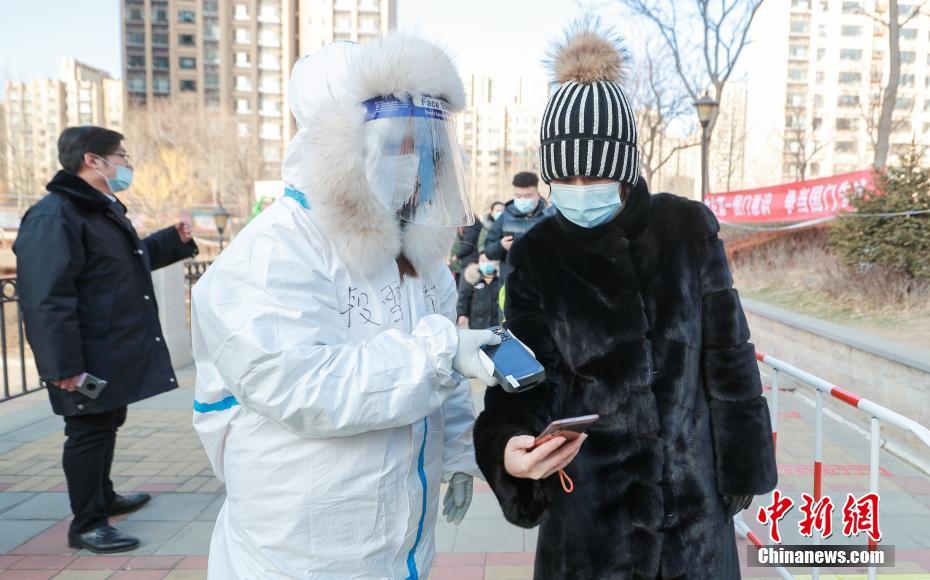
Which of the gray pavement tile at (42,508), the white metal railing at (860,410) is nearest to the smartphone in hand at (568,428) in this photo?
the white metal railing at (860,410)

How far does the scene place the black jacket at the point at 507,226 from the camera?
628cm

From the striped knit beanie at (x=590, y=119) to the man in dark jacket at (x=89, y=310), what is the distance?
2492mm

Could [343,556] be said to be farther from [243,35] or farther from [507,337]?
[243,35]

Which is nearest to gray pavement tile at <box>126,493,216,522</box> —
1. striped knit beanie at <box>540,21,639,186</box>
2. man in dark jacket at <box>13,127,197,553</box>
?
man in dark jacket at <box>13,127,197,553</box>

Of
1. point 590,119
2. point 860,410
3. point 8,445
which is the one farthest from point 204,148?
point 590,119

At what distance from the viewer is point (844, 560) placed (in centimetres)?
231

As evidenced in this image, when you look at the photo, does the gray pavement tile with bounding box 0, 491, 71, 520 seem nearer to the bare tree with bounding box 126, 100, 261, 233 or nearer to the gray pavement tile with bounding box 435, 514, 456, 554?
the gray pavement tile with bounding box 435, 514, 456, 554

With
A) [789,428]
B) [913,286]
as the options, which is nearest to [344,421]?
[789,428]

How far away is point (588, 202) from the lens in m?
1.71

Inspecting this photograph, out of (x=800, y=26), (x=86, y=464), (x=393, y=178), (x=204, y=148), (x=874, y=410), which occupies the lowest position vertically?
(x=86, y=464)

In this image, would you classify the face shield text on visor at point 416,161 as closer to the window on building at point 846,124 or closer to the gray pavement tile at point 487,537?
the gray pavement tile at point 487,537

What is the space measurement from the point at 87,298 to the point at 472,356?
2603 mm

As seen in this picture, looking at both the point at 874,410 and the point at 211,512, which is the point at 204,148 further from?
the point at 874,410

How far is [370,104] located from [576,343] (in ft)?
2.55
